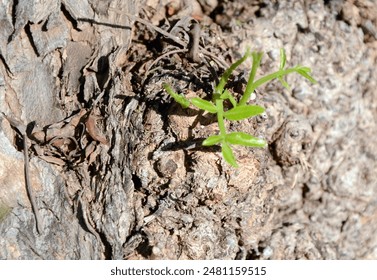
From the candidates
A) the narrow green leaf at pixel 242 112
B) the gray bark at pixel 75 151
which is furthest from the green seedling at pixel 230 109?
the gray bark at pixel 75 151

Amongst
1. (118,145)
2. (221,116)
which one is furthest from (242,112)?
(118,145)

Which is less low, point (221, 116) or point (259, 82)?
point (259, 82)

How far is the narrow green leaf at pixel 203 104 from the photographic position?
5.33 ft

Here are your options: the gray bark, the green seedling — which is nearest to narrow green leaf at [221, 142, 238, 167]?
the green seedling

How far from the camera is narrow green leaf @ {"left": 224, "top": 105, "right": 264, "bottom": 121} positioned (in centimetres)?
162

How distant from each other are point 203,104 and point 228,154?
20 cm

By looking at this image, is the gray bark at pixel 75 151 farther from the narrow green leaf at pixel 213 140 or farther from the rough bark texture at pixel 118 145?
the narrow green leaf at pixel 213 140

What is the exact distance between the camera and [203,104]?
1635 millimetres

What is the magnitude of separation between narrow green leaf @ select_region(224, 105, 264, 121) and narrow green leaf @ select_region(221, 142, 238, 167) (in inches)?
4.4

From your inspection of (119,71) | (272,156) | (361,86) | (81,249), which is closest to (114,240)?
(81,249)

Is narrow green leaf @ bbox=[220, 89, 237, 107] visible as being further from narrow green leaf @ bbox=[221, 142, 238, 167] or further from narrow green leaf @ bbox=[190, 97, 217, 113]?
narrow green leaf @ bbox=[221, 142, 238, 167]

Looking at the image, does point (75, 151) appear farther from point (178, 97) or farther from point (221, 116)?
point (221, 116)

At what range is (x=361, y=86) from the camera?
2309 millimetres

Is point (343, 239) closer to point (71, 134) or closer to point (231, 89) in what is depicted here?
point (231, 89)
